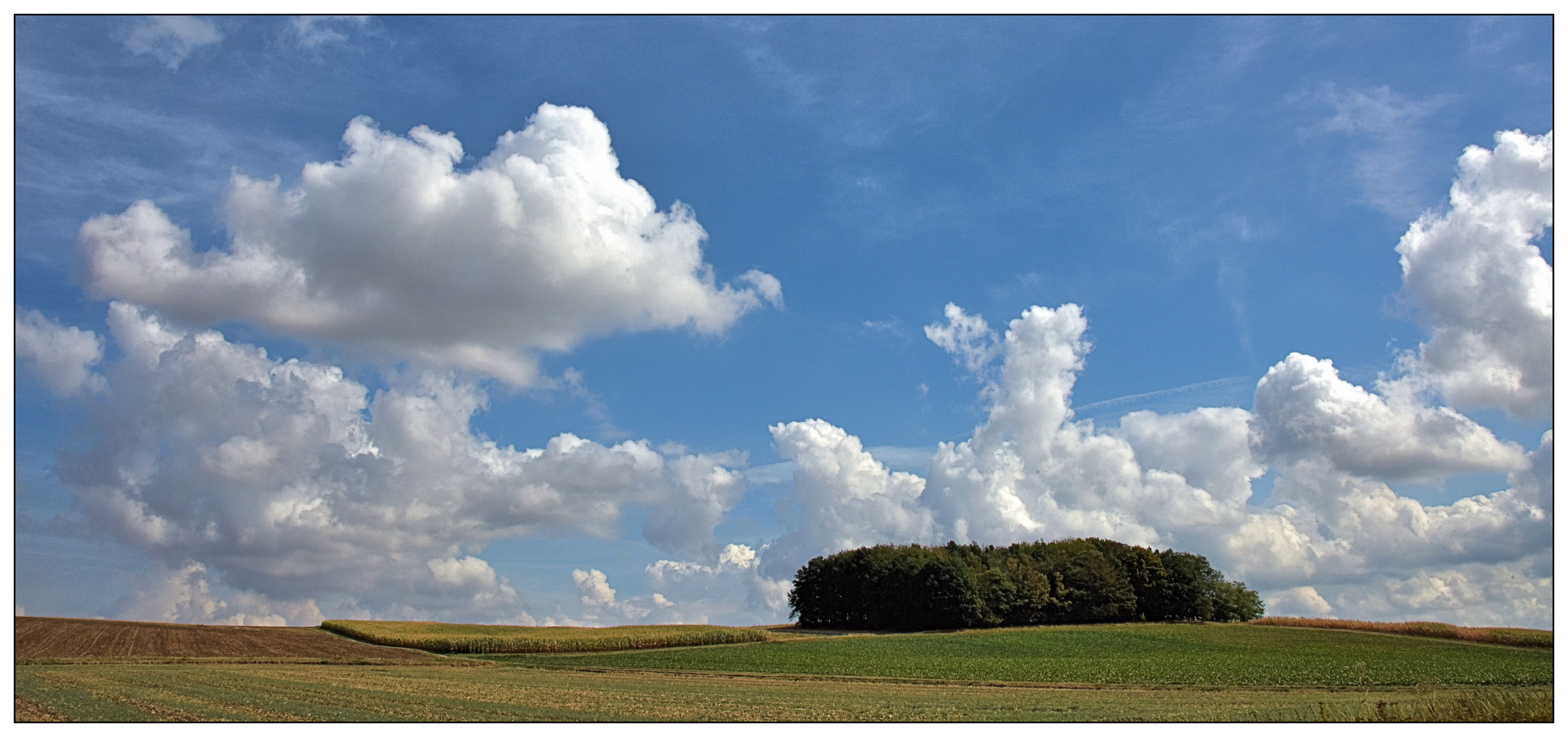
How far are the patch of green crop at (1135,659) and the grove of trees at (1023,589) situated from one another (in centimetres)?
1839

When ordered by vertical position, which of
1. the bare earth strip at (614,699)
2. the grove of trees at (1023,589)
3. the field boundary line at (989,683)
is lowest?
the grove of trees at (1023,589)

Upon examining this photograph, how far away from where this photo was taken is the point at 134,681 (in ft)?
125

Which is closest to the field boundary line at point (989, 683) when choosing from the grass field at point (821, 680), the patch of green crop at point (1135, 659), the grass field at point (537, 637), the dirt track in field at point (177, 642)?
the grass field at point (821, 680)

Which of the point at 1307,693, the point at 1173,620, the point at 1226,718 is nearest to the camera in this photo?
the point at 1226,718

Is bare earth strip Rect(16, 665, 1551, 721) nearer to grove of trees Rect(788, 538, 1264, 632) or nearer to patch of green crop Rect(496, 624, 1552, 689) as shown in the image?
patch of green crop Rect(496, 624, 1552, 689)

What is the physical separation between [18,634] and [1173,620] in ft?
407

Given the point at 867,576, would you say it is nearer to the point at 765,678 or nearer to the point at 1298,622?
the point at 1298,622

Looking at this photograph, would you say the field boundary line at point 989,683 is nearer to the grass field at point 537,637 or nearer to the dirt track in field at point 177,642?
the grass field at point 537,637

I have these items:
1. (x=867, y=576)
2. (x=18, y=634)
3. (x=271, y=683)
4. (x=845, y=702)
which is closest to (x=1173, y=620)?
(x=867, y=576)

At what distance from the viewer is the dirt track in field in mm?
63334

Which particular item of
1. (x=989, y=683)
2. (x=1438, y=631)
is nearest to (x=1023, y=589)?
(x=1438, y=631)

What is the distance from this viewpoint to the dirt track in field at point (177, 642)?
63.3 m

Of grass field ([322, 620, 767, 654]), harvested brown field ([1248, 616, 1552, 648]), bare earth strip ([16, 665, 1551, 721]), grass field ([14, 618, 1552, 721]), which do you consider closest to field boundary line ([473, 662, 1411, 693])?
grass field ([14, 618, 1552, 721])

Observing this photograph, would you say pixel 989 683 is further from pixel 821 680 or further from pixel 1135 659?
pixel 1135 659
